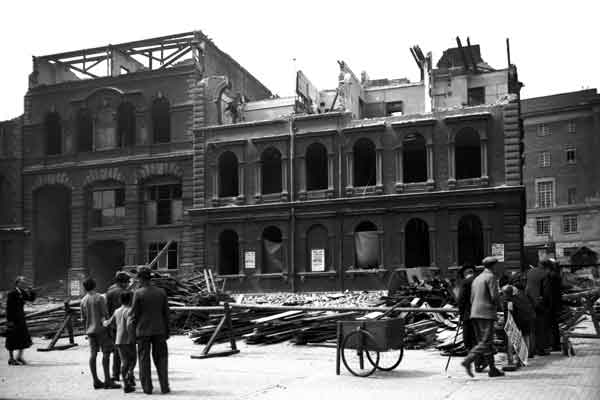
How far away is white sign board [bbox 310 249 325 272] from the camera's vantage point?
37.2 m

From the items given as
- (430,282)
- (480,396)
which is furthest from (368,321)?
(430,282)

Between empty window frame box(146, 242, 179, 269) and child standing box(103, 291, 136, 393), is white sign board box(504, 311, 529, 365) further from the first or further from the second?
empty window frame box(146, 242, 179, 269)

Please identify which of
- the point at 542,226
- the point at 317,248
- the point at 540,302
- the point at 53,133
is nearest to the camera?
the point at 540,302

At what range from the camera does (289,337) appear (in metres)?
20.6

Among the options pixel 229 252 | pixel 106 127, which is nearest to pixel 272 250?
pixel 229 252

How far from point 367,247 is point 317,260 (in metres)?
2.53

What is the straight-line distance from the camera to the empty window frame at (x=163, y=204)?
41.0 metres

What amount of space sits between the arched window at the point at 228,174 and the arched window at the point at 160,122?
Answer: 12.6 feet

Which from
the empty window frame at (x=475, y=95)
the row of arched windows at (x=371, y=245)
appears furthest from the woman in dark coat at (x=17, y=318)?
the empty window frame at (x=475, y=95)

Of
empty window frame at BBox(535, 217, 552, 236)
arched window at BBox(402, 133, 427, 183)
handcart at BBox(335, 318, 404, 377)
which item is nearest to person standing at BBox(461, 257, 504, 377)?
handcart at BBox(335, 318, 404, 377)

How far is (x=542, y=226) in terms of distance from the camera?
70.2 metres

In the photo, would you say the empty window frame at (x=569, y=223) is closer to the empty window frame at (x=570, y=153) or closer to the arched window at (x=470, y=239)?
the empty window frame at (x=570, y=153)

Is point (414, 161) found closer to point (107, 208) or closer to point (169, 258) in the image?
point (169, 258)

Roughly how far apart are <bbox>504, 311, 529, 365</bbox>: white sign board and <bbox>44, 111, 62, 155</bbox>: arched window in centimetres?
3510
